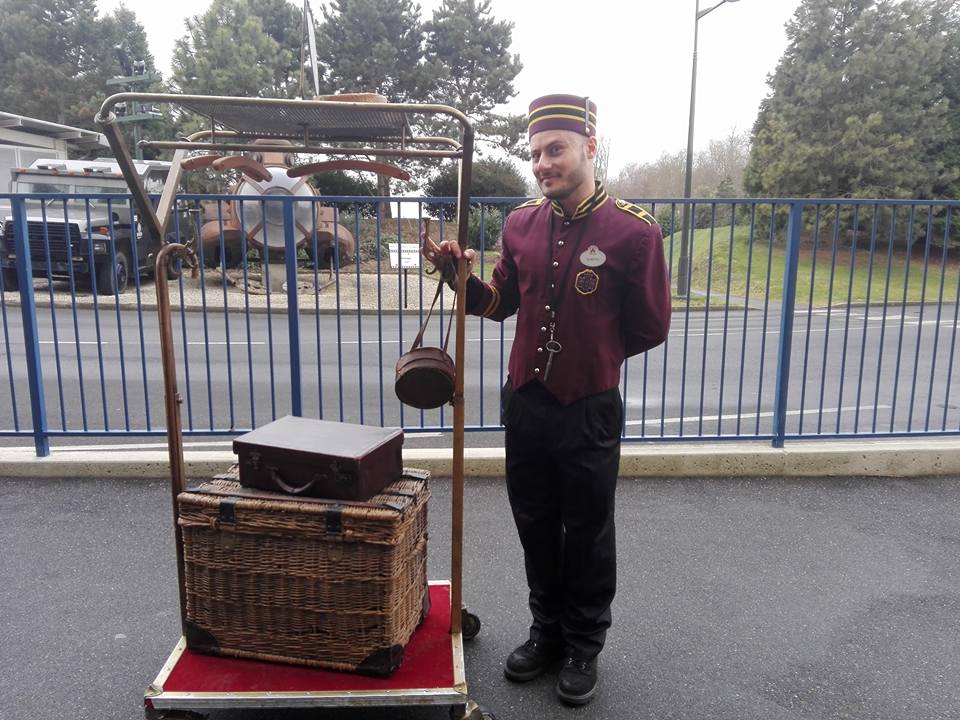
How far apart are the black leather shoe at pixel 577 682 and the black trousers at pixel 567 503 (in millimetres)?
36

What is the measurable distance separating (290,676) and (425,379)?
3.52 feet

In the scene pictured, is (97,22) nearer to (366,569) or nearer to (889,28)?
(889,28)

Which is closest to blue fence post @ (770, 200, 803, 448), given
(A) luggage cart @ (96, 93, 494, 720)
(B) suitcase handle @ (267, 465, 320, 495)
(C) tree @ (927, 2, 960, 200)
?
(A) luggage cart @ (96, 93, 494, 720)

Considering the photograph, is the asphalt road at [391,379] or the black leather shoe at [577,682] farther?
the asphalt road at [391,379]

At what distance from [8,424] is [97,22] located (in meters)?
38.2

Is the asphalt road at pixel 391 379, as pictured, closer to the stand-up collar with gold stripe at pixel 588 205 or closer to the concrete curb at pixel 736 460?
the concrete curb at pixel 736 460

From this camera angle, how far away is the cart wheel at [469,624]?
9.65ft

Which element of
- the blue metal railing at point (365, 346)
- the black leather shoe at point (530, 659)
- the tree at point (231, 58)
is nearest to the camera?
the black leather shoe at point (530, 659)

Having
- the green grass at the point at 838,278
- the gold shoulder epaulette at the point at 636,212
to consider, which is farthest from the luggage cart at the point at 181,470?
the green grass at the point at 838,278

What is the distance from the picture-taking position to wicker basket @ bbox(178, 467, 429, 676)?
2.32 metres

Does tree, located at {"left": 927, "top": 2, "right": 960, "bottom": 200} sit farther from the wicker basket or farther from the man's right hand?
the wicker basket

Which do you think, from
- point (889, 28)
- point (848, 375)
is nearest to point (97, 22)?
point (889, 28)

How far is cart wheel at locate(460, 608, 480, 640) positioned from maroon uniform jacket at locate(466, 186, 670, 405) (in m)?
1.03

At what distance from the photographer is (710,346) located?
11047 millimetres
